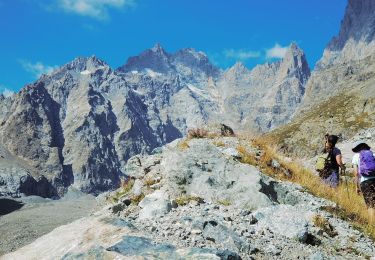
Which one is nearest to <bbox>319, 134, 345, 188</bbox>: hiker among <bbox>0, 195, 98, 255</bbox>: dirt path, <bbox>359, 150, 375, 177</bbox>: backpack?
<bbox>359, 150, 375, 177</bbox>: backpack

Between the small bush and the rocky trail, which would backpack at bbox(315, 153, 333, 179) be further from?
the small bush

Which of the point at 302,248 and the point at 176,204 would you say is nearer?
the point at 302,248

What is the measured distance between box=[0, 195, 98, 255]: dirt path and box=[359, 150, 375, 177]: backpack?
6027cm

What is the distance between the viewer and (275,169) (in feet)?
50.9

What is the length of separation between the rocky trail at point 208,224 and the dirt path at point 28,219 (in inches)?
2347

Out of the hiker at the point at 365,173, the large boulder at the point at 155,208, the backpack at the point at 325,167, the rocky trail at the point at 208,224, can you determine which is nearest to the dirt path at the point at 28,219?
the backpack at the point at 325,167

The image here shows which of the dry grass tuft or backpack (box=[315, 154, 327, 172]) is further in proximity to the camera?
backpack (box=[315, 154, 327, 172])

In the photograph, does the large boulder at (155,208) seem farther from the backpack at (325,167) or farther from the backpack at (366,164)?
the backpack at (325,167)

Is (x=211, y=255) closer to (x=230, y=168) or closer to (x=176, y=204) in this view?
(x=176, y=204)

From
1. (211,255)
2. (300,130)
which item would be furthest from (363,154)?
(300,130)

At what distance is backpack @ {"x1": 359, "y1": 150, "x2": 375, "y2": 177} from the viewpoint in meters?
13.7

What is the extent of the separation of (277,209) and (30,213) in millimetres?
153809

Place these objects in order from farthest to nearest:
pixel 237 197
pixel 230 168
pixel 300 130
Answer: pixel 300 130, pixel 230 168, pixel 237 197

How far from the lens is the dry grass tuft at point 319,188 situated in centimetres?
1174
